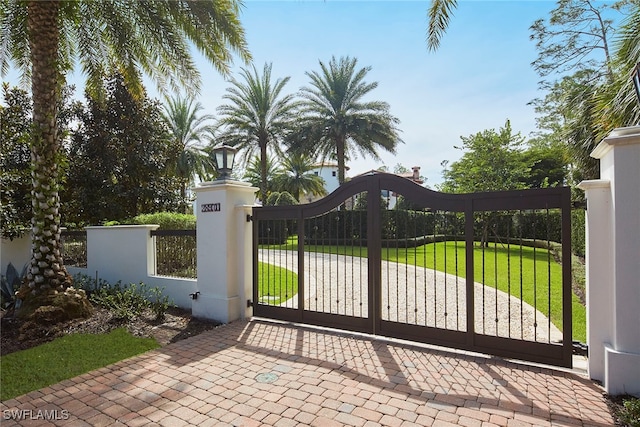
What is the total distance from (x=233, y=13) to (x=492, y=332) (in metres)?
8.37

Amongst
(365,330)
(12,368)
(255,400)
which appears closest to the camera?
(255,400)

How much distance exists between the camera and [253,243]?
272 inches

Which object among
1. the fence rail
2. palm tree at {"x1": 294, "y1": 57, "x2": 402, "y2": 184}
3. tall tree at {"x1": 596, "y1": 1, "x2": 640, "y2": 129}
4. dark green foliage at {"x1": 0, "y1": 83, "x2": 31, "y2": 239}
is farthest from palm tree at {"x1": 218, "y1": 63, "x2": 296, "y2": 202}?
tall tree at {"x1": 596, "y1": 1, "x2": 640, "y2": 129}

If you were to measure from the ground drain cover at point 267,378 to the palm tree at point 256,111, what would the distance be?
→ 2024 centimetres

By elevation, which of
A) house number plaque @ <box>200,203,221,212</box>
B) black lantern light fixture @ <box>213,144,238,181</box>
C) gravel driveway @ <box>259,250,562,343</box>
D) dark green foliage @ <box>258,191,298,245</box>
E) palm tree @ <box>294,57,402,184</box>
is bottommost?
gravel driveway @ <box>259,250,562,343</box>

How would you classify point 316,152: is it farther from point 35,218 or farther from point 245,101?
point 35,218

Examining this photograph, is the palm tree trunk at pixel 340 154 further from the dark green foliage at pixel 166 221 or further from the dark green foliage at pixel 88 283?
the dark green foliage at pixel 88 283

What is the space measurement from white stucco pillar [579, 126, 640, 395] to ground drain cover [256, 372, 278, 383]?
11.7ft

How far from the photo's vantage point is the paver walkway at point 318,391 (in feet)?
11.2

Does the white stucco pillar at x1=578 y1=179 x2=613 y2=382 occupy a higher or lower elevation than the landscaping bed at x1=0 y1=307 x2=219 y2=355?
higher

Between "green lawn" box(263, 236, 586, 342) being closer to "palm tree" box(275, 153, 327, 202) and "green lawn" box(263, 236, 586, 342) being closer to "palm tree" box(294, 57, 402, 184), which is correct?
"palm tree" box(294, 57, 402, 184)

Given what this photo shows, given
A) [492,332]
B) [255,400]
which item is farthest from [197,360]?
[492,332]

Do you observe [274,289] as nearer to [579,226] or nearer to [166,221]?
[166,221]

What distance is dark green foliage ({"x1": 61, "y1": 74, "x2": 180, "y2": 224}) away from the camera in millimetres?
14922
